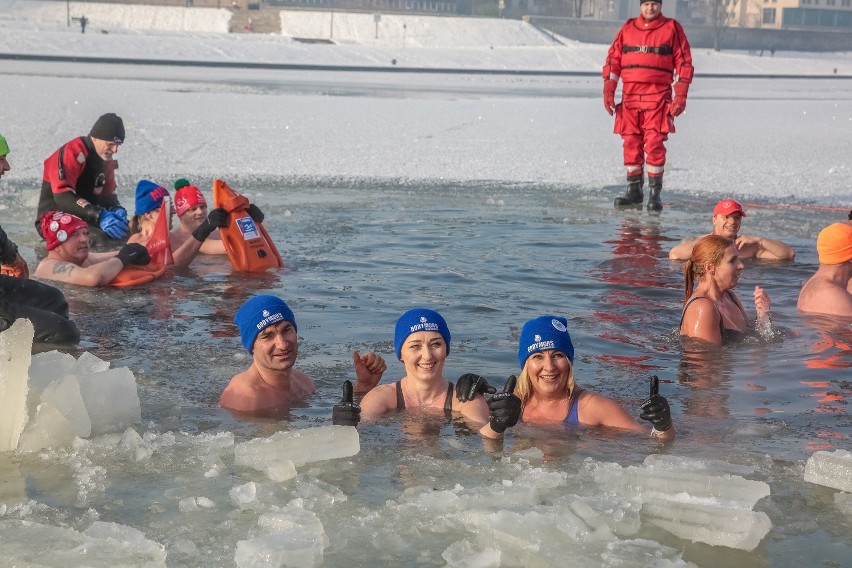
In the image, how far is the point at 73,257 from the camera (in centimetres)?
793

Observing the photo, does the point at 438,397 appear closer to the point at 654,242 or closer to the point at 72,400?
the point at 72,400

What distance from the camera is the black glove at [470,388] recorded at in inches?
180

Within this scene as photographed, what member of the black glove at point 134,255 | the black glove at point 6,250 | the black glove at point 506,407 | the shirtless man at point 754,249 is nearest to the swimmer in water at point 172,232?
the black glove at point 134,255

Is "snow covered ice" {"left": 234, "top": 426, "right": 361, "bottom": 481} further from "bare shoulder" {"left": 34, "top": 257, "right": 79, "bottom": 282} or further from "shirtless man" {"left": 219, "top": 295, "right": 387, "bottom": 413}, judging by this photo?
"bare shoulder" {"left": 34, "top": 257, "right": 79, "bottom": 282}

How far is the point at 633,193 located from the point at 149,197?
499 centimetres

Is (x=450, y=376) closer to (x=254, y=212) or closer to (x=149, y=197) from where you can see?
(x=254, y=212)

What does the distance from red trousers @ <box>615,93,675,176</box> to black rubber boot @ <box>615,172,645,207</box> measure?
10 cm

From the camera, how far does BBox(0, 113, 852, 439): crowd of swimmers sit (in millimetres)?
4707

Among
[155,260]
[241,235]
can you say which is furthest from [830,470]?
[155,260]

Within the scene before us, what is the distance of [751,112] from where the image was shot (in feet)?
82.3

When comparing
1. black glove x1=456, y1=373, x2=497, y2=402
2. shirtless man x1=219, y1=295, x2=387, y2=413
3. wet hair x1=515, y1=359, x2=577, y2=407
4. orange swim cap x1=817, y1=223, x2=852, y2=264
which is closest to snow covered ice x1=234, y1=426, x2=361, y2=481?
black glove x1=456, y1=373, x2=497, y2=402

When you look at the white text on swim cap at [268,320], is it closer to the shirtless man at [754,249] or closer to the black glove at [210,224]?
the black glove at [210,224]

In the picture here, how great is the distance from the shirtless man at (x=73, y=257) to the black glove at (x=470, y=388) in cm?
389

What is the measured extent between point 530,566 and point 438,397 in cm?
157
